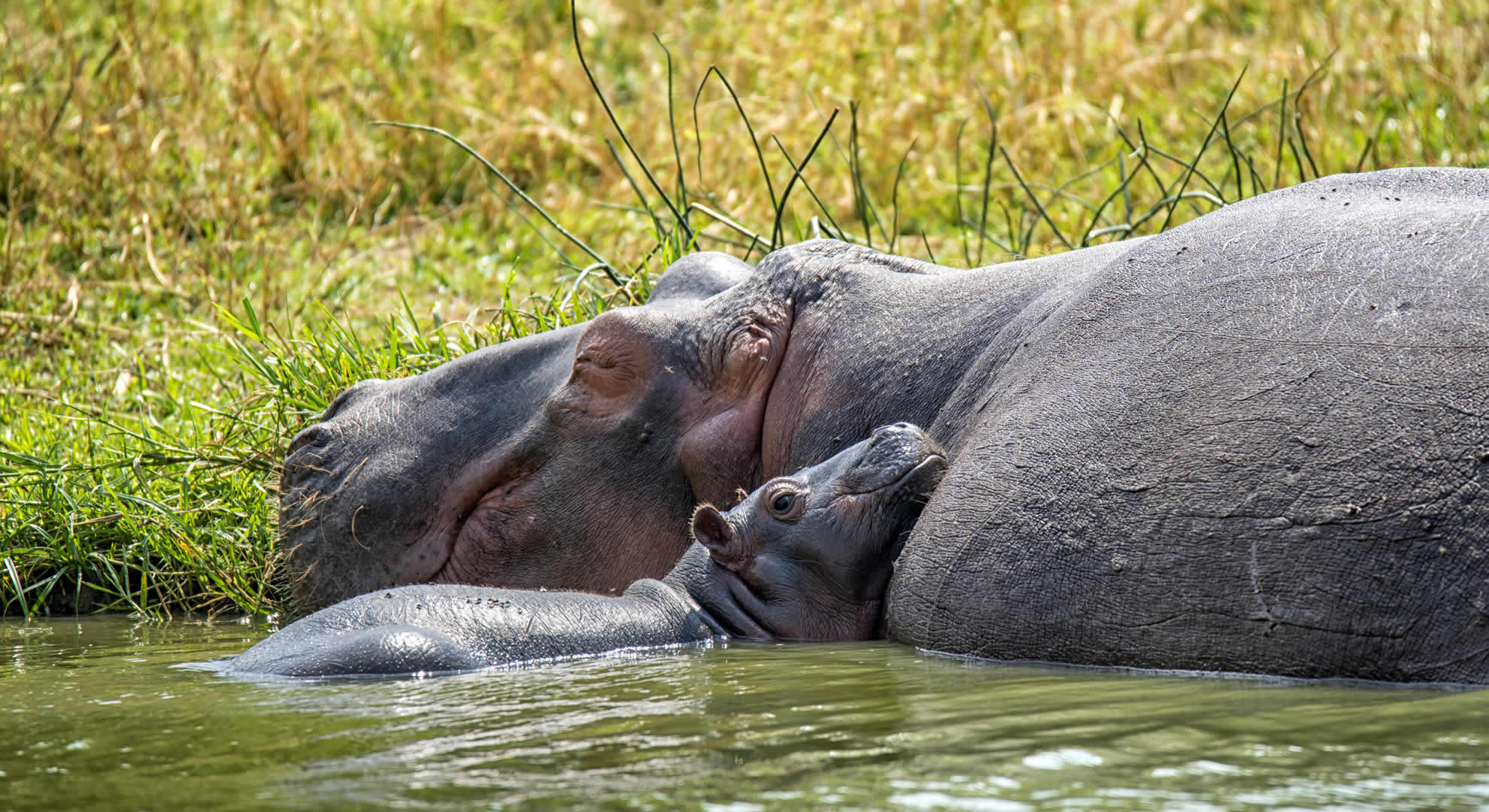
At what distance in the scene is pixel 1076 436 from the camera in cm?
305

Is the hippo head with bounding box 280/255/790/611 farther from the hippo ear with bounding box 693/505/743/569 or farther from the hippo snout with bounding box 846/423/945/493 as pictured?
the hippo snout with bounding box 846/423/945/493

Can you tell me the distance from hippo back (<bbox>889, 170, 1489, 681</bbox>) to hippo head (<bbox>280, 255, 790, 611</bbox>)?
0.70 meters

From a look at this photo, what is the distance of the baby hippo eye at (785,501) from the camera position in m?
3.45

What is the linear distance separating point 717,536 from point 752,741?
123 centimetres

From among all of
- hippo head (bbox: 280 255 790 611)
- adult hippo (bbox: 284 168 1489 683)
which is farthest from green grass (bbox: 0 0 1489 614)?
adult hippo (bbox: 284 168 1489 683)

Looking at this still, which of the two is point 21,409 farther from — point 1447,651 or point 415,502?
point 1447,651

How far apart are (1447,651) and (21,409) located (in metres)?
4.64

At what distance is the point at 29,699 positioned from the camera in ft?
9.62

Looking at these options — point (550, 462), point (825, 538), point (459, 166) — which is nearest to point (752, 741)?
point (825, 538)

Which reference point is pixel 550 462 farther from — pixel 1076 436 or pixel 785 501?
pixel 1076 436

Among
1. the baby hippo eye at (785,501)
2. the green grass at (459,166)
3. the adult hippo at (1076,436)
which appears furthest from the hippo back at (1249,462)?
the green grass at (459,166)

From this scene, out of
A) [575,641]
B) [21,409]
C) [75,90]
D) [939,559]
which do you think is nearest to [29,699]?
[575,641]

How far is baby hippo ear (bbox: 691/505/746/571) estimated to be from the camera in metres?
3.48

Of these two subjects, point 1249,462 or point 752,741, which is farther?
point 1249,462
